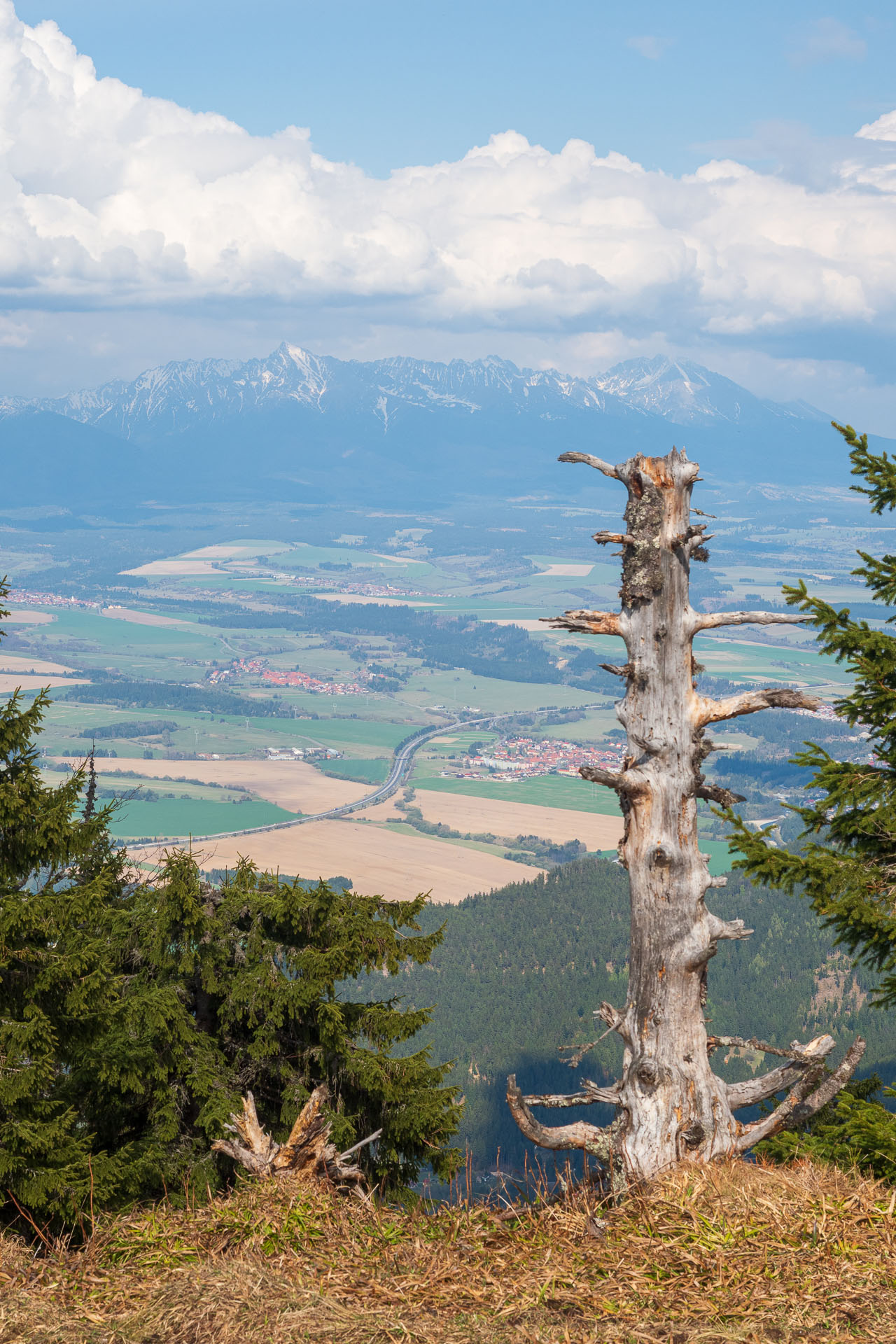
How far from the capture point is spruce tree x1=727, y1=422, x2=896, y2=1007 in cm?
825

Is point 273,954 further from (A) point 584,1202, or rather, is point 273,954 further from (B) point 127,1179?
(A) point 584,1202

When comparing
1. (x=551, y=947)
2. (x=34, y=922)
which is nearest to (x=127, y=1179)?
(x=34, y=922)

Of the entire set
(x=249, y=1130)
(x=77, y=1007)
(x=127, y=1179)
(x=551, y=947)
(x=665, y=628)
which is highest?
(x=665, y=628)

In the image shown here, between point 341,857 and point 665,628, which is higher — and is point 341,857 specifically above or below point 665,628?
below

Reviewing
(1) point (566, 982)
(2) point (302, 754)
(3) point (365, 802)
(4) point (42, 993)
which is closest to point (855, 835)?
(4) point (42, 993)

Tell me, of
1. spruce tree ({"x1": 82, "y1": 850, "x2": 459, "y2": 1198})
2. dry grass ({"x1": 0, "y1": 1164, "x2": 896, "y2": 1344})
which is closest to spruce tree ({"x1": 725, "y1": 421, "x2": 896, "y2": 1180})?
dry grass ({"x1": 0, "y1": 1164, "x2": 896, "y2": 1344})

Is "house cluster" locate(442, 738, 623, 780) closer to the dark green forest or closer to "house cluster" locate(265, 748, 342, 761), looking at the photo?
"house cluster" locate(265, 748, 342, 761)

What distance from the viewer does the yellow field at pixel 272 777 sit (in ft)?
494

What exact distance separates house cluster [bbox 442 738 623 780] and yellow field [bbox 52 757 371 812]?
21414mm

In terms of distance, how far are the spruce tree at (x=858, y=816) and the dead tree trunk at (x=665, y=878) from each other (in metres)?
0.86

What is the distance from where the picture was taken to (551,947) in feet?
361

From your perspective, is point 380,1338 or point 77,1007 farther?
point 77,1007

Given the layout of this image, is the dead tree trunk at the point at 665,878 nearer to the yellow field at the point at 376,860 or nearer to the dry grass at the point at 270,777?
the yellow field at the point at 376,860

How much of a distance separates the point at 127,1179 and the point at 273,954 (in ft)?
9.95
